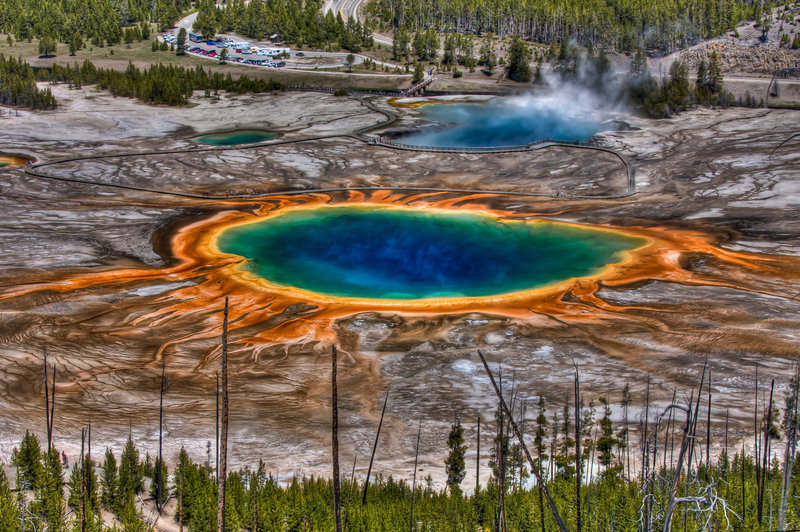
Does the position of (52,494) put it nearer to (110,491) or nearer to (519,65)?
(110,491)

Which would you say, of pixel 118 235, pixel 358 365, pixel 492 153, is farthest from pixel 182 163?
pixel 358 365

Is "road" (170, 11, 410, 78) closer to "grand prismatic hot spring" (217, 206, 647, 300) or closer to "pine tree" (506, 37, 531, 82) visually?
"pine tree" (506, 37, 531, 82)

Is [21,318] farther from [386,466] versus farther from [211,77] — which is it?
[211,77]

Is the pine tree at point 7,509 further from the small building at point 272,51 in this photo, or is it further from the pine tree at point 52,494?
the small building at point 272,51

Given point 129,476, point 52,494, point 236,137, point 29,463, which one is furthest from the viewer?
point 236,137

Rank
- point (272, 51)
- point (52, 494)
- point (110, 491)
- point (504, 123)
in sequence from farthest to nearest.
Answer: point (272, 51) → point (504, 123) → point (110, 491) → point (52, 494)

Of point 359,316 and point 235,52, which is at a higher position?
point 235,52

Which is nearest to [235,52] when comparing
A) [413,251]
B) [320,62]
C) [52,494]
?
[320,62]
